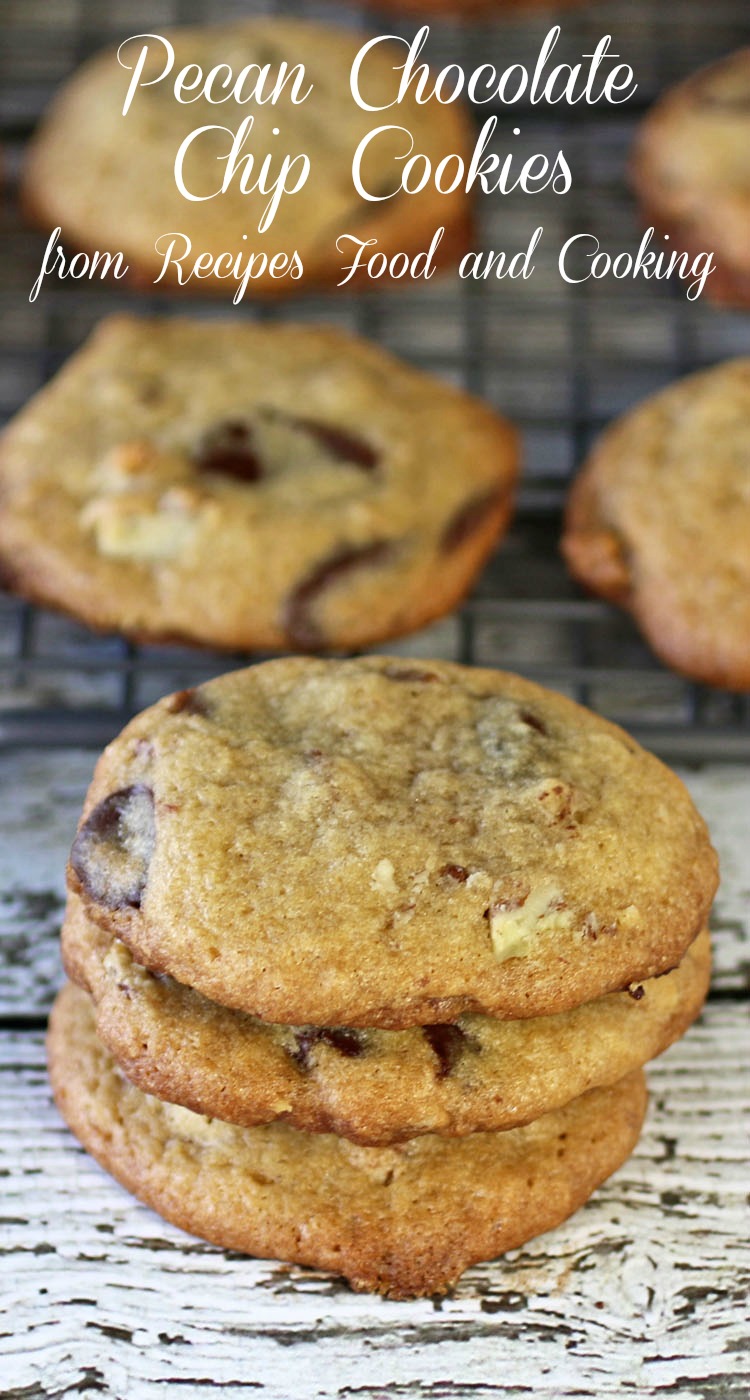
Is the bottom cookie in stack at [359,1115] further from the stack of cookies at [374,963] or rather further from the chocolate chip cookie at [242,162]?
Result: the chocolate chip cookie at [242,162]

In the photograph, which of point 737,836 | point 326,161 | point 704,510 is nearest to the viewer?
point 737,836

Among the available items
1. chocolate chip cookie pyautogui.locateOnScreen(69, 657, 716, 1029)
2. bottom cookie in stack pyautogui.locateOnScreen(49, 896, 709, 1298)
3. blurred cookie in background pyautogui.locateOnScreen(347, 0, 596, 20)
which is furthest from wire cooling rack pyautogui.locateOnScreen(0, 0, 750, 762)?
bottom cookie in stack pyautogui.locateOnScreen(49, 896, 709, 1298)

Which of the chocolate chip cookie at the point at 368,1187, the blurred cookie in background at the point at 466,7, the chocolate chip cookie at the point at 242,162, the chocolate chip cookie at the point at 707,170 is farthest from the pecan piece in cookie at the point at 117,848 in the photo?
the blurred cookie in background at the point at 466,7

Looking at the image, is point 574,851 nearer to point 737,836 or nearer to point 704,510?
point 737,836

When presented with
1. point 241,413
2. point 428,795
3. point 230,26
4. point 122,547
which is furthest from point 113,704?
point 230,26

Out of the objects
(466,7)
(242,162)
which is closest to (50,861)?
(242,162)

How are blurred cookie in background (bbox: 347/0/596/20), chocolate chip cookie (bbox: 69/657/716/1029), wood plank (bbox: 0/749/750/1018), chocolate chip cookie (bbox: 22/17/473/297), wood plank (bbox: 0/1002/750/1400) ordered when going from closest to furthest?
1. chocolate chip cookie (bbox: 69/657/716/1029)
2. wood plank (bbox: 0/1002/750/1400)
3. wood plank (bbox: 0/749/750/1018)
4. chocolate chip cookie (bbox: 22/17/473/297)
5. blurred cookie in background (bbox: 347/0/596/20)

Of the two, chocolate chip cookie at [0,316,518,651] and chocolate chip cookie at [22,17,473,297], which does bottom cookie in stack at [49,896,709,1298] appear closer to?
chocolate chip cookie at [0,316,518,651]

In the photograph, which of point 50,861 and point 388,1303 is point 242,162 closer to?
point 50,861
